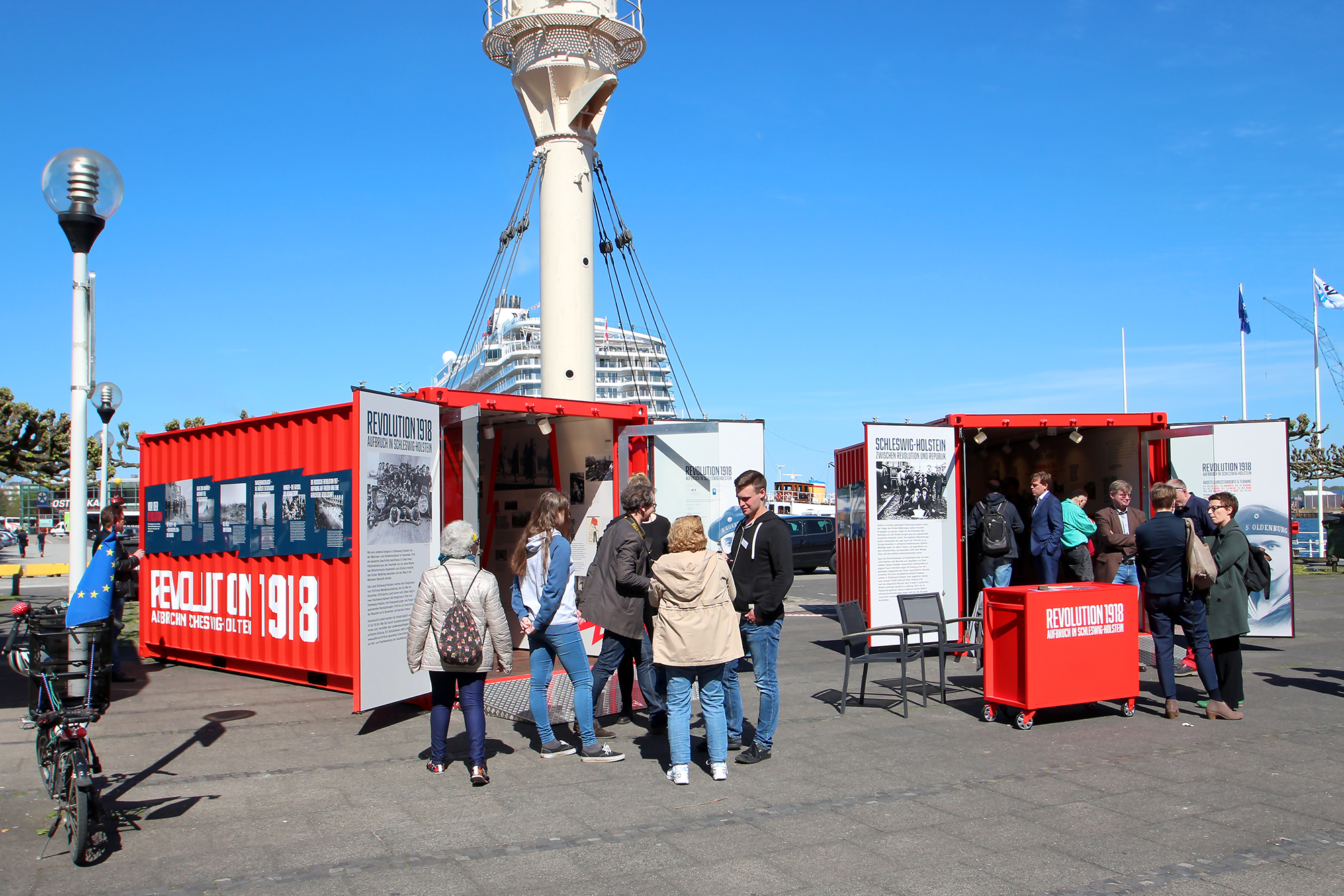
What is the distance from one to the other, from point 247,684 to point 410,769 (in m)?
4.00

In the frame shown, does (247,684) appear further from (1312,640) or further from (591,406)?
(1312,640)

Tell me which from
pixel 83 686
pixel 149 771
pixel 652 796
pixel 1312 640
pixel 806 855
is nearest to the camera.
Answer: pixel 806 855

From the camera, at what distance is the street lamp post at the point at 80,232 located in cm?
479

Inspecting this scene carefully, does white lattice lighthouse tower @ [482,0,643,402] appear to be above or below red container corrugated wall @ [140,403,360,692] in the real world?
above

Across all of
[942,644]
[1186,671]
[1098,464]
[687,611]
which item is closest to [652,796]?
[687,611]

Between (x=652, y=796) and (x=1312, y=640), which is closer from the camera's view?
(x=652, y=796)

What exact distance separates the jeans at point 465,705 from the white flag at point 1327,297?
32.9 meters

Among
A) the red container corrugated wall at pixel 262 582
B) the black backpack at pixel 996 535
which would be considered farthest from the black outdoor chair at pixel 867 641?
the red container corrugated wall at pixel 262 582

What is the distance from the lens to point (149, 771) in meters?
5.95

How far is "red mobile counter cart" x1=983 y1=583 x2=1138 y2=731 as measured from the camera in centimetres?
686

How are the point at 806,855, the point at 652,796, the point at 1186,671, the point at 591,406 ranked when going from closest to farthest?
the point at 806,855 → the point at 652,796 → the point at 1186,671 → the point at 591,406

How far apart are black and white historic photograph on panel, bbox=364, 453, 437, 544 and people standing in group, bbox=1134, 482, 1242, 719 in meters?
5.48

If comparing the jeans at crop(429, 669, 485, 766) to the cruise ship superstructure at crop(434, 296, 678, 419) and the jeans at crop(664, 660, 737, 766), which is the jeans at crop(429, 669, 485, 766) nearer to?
the jeans at crop(664, 660, 737, 766)

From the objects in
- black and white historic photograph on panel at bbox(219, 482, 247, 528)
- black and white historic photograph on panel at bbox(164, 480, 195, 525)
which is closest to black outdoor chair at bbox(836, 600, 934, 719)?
black and white historic photograph on panel at bbox(219, 482, 247, 528)
